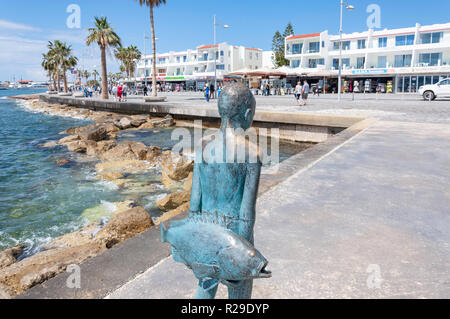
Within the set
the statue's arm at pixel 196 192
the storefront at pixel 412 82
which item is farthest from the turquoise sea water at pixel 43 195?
the storefront at pixel 412 82

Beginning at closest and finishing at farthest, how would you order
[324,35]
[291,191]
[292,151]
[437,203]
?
[437,203] → [291,191] → [292,151] → [324,35]

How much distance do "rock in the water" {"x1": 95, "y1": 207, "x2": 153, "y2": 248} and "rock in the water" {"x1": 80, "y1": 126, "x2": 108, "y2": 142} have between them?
1112cm

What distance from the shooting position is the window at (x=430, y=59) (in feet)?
125

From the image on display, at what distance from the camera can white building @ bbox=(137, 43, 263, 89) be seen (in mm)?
62394

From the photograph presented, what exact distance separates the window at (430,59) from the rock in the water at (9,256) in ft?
142

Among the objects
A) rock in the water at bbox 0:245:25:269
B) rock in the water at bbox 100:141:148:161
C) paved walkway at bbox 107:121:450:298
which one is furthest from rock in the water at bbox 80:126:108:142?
paved walkway at bbox 107:121:450:298

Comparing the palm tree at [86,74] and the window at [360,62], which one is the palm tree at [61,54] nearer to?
the window at [360,62]

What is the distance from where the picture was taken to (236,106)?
5.46 feet

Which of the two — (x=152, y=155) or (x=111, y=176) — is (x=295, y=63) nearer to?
(x=152, y=155)

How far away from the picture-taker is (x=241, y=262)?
1.38m

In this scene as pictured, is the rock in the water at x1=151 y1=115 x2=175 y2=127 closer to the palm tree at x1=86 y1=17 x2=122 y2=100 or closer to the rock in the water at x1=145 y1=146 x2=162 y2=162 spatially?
the rock in the water at x1=145 y1=146 x2=162 y2=162
